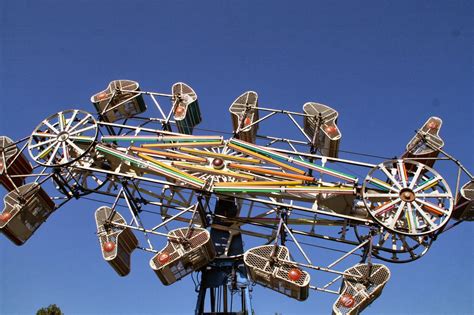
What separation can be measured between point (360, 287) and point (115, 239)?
8.91 m

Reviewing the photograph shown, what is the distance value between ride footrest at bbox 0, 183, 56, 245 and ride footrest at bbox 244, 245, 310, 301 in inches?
359

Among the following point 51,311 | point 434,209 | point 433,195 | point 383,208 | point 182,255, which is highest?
point 433,195

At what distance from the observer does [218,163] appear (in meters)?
25.5

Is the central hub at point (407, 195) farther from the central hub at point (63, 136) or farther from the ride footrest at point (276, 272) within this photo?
the central hub at point (63, 136)

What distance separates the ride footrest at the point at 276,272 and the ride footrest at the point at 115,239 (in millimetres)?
4721

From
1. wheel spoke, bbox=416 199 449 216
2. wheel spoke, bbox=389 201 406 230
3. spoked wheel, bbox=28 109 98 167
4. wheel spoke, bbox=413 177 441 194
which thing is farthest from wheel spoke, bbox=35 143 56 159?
wheel spoke, bbox=416 199 449 216

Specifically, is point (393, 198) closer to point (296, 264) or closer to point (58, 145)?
point (296, 264)

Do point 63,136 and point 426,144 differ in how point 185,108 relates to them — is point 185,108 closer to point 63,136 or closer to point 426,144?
point 63,136

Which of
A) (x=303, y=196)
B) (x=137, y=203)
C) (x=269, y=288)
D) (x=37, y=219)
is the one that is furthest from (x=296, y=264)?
(x=37, y=219)

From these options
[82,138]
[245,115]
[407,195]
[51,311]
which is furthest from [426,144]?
[51,311]

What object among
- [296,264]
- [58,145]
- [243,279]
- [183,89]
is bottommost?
[243,279]

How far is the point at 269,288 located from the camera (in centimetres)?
2164

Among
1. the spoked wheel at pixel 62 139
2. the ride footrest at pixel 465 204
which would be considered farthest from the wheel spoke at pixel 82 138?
the ride footrest at pixel 465 204

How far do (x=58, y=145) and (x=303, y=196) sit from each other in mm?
10063
